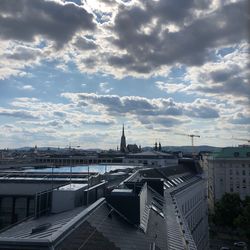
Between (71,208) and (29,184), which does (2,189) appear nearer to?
(29,184)

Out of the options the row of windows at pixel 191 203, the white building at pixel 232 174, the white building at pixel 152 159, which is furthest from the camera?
the white building at pixel 232 174

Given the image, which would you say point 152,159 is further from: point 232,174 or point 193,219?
point 193,219

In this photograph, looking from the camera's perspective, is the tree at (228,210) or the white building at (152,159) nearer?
the tree at (228,210)

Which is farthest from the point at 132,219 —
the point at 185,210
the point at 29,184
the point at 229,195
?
the point at 229,195

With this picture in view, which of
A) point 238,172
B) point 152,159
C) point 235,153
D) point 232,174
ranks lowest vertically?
point 232,174

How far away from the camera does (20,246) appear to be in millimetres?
18188

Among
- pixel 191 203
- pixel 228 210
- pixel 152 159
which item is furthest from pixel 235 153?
pixel 191 203

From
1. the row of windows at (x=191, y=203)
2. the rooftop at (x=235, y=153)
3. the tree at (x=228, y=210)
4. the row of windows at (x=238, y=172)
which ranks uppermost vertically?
the rooftop at (x=235, y=153)

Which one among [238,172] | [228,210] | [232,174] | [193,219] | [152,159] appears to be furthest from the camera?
[232,174]

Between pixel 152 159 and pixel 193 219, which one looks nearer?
pixel 193 219

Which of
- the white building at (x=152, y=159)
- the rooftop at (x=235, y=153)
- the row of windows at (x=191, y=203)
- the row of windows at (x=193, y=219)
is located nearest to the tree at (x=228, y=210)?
the row of windows at (x=191, y=203)

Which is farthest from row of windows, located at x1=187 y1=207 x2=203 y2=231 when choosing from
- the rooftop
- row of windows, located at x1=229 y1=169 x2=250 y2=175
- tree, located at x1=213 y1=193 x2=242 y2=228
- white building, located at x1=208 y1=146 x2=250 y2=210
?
the rooftop

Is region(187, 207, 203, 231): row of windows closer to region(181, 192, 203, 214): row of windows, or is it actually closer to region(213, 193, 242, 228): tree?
region(181, 192, 203, 214): row of windows

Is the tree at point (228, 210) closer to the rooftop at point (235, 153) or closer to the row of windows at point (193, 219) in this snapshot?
the row of windows at point (193, 219)
